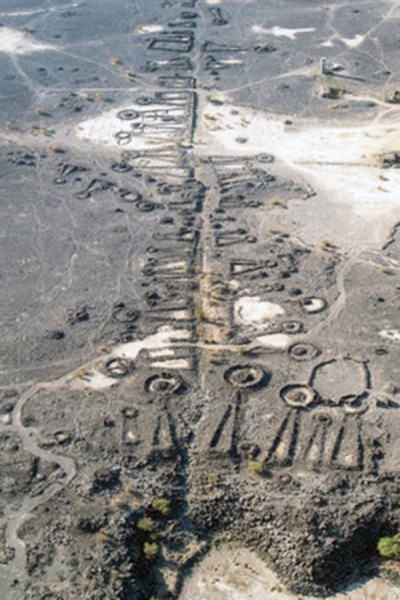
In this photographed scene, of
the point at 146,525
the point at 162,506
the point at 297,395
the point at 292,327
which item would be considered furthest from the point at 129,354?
the point at 146,525

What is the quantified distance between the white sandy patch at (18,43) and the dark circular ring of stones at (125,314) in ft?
121

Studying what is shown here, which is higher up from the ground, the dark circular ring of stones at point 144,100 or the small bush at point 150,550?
the dark circular ring of stones at point 144,100

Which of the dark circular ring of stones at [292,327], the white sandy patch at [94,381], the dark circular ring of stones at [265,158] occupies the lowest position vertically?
the white sandy patch at [94,381]

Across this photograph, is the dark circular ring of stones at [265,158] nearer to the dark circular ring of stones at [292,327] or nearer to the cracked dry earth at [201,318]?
the cracked dry earth at [201,318]

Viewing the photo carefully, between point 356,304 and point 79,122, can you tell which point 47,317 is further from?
point 79,122

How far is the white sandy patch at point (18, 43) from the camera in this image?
223 ft

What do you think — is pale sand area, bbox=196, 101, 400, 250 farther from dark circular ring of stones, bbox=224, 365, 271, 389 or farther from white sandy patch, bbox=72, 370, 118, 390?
white sandy patch, bbox=72, 370, 118, 390

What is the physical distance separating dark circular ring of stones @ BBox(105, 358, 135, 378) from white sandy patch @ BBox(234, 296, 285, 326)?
560 cm

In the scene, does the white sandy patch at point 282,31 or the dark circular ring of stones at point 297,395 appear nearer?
the dark circular ring of stones at point 297,395

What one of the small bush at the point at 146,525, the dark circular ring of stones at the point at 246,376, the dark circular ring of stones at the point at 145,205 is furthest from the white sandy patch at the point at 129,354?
the dark circular ring of stones at the point at 145,205

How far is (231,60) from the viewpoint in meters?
64.0

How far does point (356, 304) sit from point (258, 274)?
5223 mm

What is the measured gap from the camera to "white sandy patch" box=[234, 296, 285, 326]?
1481 inches

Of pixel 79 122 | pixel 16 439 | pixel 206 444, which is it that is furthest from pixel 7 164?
pixel 206 444
